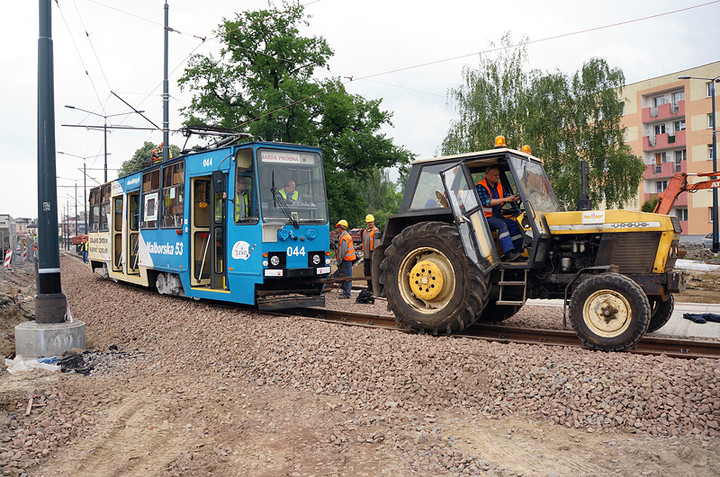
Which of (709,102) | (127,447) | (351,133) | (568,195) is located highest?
(709,102)

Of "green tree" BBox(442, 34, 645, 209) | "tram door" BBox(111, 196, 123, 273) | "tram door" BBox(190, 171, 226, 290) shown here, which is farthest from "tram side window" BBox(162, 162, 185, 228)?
"green tree" BBox(442, 34, 645, 209)

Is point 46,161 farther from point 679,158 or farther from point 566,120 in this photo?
point 679,158

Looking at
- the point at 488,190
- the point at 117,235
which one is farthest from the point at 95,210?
the point at 488,190

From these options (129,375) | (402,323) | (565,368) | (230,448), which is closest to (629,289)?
(565,368)

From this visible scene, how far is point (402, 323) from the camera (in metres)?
8.22


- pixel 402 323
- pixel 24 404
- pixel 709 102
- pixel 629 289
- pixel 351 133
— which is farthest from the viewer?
pixel 709 102

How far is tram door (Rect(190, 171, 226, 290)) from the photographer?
11.5m

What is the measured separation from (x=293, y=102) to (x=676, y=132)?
36.1 m

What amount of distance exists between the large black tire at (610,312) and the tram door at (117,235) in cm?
1430

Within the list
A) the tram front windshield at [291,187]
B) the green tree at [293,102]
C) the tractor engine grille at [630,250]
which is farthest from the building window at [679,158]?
the tractor engine grille at [630,250]

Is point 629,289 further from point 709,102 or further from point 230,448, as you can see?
point 709,102

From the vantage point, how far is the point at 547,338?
7.39 m

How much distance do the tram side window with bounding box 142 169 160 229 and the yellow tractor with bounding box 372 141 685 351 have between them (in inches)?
294

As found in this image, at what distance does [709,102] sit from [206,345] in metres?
47.1
